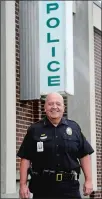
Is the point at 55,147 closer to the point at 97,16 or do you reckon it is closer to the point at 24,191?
the point at 24,191

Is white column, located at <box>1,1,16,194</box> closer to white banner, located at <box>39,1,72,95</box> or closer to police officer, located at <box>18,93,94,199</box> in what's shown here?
white banner, located at <box>39,1,72,95</box>

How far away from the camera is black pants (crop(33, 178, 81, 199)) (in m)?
5.33

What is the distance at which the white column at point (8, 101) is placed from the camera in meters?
8.68

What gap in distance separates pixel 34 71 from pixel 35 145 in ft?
15.2

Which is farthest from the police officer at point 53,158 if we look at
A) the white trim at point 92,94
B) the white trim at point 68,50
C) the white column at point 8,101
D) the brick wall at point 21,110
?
the white trim at point 92,94

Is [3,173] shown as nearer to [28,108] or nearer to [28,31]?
[28,108]

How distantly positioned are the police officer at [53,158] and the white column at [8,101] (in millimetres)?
3261

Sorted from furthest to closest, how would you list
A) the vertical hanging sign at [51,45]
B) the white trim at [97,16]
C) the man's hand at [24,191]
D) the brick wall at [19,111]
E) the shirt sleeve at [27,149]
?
the white trim at [97,16], the vertical hanging sign at [51,45], the brick wall at [19,111], the shirt sleeve at [27,149], the man's hand at [24,191]

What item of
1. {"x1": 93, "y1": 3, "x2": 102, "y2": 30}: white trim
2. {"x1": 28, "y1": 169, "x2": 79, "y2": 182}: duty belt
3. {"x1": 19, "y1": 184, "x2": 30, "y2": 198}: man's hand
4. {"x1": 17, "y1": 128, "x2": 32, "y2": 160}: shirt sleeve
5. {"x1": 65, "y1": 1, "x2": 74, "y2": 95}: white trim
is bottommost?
{"x1": 19, "y1": 184, "x2": 30, "y2": 198}: man's hand

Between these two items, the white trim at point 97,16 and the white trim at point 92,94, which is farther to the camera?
the white trim at point 97,16

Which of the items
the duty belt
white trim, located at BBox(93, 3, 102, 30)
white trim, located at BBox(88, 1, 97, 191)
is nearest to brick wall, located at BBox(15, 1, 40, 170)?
white trim, located at BBox(88, 1, 97, 191)

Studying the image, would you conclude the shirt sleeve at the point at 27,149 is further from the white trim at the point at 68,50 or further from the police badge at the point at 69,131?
the white trim at the point at 68,50

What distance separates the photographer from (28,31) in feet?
32.3

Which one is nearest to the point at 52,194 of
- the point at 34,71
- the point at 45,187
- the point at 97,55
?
the point at 45,187
